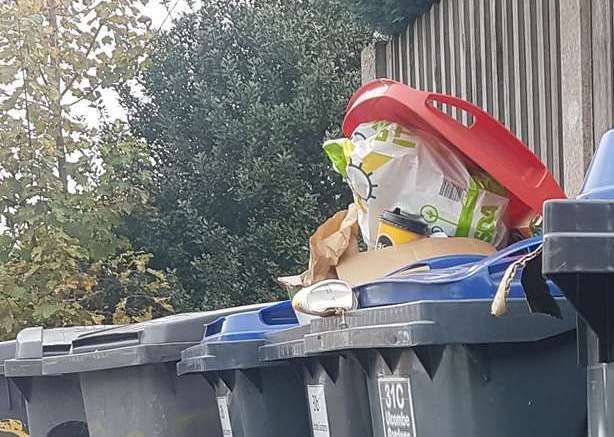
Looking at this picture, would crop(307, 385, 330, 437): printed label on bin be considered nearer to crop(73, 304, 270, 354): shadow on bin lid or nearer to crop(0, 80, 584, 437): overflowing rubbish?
crop(0, 80, 584, 437): overflowing rubbish

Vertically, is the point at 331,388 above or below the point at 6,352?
below

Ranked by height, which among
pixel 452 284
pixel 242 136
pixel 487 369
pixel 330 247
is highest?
pixel 242 136

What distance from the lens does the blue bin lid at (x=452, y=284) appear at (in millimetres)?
2051

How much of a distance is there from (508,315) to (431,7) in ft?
11.7

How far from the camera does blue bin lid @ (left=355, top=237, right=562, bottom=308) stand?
2051 millimetres

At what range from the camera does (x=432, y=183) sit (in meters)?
2.86

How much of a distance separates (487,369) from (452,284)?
17 cm

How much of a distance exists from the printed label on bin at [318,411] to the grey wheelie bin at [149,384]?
2.43ft

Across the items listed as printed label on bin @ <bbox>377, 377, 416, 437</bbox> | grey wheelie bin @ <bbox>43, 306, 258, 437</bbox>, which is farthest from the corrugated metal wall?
printed label on bin @ <bbox>377, 377, 416, 437</bbox>

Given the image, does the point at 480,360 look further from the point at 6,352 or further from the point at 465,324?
the point at 6,352

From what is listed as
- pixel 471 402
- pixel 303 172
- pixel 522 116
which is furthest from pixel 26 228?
pixel 471 402

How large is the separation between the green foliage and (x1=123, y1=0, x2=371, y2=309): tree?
184 cm

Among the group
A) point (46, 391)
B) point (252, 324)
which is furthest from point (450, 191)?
point (46, 391)

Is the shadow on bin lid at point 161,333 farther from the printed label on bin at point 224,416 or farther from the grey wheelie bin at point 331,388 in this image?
the grey wheelie bin at point 331,388
